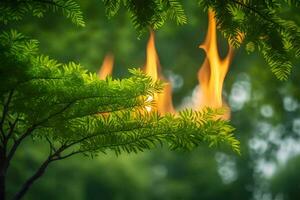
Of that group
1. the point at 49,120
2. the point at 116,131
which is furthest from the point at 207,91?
the point at 49,120

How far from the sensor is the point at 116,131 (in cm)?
143

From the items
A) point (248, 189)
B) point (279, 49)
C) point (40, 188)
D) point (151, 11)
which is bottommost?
point (279, 49)

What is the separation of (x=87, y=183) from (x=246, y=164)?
23.0ft

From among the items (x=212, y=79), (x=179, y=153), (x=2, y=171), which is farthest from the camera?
(x=179, y=153)

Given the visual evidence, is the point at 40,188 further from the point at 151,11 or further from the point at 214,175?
the point at 151,11

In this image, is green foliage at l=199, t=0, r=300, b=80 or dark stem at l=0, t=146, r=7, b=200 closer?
dark stem at l=0, t=146, r=7, b=200

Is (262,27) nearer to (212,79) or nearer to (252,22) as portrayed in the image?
(252,22)

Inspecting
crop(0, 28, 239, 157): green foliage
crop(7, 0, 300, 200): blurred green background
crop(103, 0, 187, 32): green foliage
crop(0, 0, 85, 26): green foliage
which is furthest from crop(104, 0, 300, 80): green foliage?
crop(7, 0, 300, 200): blurred green background

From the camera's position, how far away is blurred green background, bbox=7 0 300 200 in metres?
8.05

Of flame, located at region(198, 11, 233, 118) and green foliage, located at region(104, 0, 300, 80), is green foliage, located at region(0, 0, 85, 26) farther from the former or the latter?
flame, located at region(198, 11, 233, 118)

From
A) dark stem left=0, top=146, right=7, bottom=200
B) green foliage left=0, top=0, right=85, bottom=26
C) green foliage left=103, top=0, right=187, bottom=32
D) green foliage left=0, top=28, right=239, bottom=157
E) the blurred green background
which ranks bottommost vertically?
dark stem left=0, top=146, right=7, bottom=200

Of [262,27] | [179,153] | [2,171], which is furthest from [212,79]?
[179,153]

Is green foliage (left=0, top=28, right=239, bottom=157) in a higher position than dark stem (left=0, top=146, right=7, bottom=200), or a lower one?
higher

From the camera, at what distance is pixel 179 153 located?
49.9 ft
